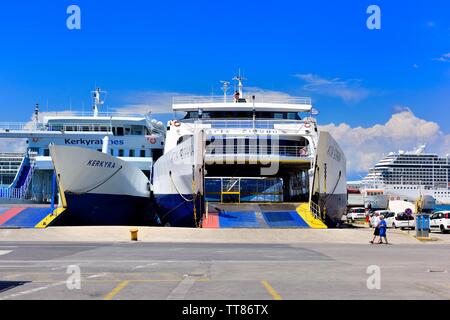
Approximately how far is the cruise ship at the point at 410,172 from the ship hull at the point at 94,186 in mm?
86985

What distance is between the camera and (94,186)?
27.2m

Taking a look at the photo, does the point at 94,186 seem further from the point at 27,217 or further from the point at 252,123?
the point at 252,123

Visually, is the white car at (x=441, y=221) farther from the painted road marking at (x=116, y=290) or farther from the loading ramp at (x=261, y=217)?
the painted road marking at (x=116, y=290)

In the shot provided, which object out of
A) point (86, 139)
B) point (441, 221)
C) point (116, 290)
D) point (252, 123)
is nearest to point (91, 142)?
point (86, 139)

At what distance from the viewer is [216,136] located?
98.4ft

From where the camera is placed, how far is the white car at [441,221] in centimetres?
3372

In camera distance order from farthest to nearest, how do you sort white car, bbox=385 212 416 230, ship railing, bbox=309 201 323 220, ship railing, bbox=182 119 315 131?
1. white car, bbox=385 212 416 230
2. ship railing, bbox=182 119 315 131
3. ship railing, bbox=309 201 323 220

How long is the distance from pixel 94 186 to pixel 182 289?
19372 millimetres

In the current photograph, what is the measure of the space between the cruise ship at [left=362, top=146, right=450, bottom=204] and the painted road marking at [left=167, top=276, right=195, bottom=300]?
10343 centimetres

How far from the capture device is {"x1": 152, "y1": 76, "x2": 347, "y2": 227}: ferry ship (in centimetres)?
2548

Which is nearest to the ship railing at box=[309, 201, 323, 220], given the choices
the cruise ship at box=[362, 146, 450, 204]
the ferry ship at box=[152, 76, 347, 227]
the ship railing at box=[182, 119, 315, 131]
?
the ferry ship at box=[152, 76, 347, 227]

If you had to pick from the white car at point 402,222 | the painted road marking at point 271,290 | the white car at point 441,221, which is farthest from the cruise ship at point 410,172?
the painted road marking at point 271,290

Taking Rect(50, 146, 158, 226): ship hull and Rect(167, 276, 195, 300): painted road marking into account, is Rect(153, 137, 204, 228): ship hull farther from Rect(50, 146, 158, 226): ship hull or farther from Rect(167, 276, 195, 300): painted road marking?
Rect(167, 276, 195, 300): painted road marking
